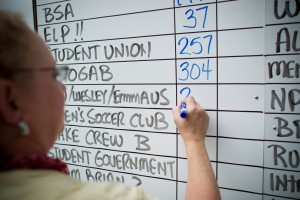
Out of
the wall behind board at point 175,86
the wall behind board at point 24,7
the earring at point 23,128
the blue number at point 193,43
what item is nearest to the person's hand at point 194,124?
the wall behind board at point 175,86

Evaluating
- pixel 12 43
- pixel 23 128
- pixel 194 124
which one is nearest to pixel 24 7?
pixel 12 43

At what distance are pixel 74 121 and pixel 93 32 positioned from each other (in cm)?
54

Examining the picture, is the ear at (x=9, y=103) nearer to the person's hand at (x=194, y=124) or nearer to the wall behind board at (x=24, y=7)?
the person's hand at (x=194, y=124)

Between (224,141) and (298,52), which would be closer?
(298,52)

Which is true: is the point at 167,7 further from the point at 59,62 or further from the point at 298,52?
the point at 59,62

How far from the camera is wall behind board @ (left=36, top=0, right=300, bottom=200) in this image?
87 cm

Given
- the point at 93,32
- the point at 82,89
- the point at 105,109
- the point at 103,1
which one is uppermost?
the point at 103,1

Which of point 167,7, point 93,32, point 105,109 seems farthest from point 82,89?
point 167,7

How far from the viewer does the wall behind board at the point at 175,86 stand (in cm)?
87

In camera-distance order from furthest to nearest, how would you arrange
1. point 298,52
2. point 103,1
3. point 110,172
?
1. point 110,172
2. point 103,1
3. point 298,52

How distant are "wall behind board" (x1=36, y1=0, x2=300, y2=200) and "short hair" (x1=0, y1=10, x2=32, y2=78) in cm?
58

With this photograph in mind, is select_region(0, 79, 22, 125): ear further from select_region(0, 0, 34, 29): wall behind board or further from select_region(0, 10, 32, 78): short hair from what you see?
select_region(0, 0, 34, 29): wall behind board

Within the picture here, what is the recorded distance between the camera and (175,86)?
3.39 feet

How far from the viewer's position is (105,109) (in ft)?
3.98
